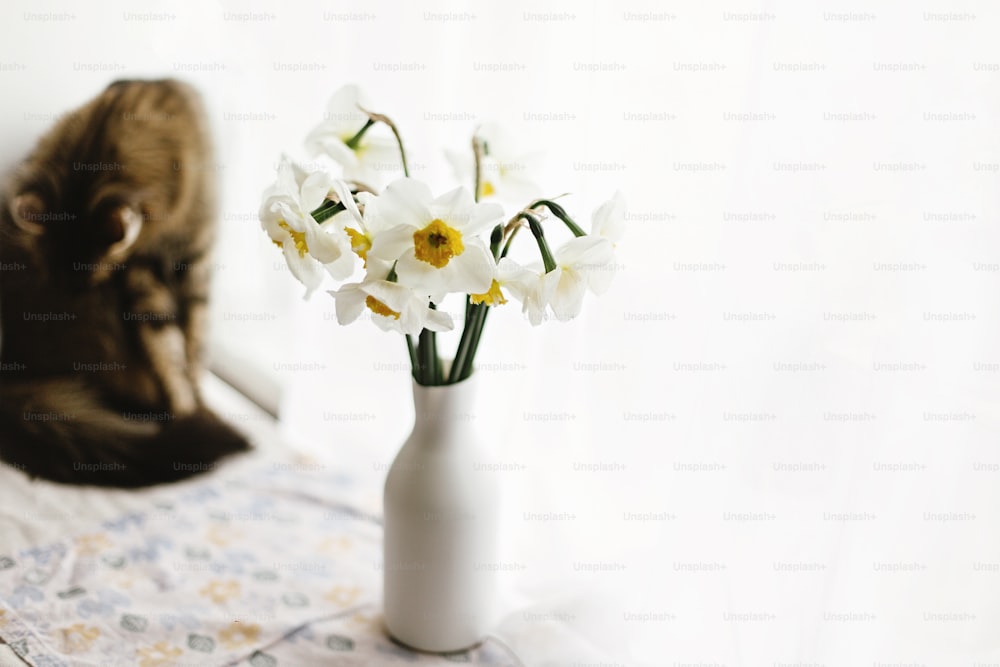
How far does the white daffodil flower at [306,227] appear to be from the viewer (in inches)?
31.4

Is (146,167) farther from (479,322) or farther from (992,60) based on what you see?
(992,60)

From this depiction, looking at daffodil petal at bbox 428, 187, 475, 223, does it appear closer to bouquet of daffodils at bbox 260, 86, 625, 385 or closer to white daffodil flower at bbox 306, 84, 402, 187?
bouquet of daffodils at bbox 260, 86, 625, 385

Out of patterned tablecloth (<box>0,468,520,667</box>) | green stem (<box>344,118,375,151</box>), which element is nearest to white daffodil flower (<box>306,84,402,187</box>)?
green stem (<box>344,118,375,151</box>)

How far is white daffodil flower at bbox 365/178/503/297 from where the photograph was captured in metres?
0.80

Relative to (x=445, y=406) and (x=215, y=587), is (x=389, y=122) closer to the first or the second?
(x=445, y=406)

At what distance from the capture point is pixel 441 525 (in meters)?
0.99

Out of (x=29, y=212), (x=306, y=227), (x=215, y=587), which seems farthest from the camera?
(x=29, y=212)

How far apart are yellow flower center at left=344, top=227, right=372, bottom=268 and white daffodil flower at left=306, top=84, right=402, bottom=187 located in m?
0.18

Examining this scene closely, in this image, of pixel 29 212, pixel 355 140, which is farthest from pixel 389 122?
pixel 29 212

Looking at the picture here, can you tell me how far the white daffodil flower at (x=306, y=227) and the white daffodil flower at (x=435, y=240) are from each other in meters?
0.04

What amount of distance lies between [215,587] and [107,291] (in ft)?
1.90

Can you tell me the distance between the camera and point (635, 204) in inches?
42.6

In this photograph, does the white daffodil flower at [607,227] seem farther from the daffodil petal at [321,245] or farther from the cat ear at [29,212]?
the cat ear at [29,212]

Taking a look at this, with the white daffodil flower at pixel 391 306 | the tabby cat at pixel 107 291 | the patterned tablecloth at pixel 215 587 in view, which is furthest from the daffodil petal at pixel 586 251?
the tabby cat at pixel 107 291
